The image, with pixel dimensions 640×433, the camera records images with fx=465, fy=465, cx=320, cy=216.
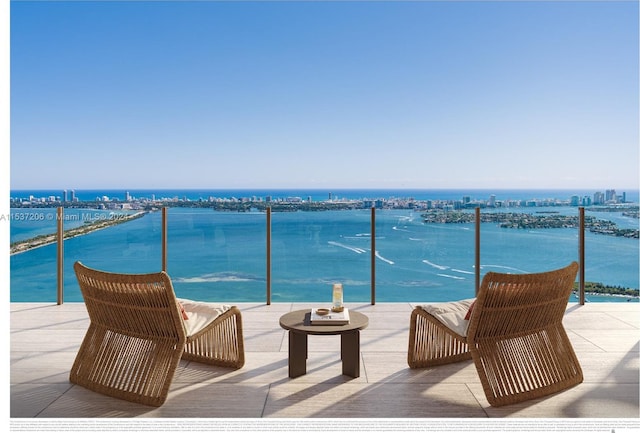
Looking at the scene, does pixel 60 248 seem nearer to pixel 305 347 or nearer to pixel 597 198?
pixel 305 347

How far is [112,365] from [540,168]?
12422mm

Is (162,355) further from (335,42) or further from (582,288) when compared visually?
(335,42)

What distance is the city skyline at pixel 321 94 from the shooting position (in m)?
7.33

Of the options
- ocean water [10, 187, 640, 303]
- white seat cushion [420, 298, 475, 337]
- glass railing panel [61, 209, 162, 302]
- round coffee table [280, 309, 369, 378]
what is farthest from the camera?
glass railing panel [61, 209, 162, 302]

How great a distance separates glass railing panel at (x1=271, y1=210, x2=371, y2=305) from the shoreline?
1.77 meters

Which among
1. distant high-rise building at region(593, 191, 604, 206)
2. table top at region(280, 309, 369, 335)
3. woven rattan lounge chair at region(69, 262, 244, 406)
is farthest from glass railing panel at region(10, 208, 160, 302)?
distant high-rise building at region(593, 191, 604, 206)

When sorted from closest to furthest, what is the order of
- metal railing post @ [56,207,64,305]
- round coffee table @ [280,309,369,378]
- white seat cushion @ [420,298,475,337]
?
1. white seat cushion @ [420,298,475,337]
2. round coffee table @ [280,309,369,378]
3. metal railing post @ [56,207,64,305]

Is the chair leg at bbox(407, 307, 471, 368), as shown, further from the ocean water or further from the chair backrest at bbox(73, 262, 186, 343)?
the ocean water

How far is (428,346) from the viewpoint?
3.25 m

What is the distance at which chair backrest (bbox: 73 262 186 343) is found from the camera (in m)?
2.56

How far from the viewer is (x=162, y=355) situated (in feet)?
8.76

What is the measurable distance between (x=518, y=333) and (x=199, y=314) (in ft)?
6.61

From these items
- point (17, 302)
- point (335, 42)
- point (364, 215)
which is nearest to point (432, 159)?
point (335, 42)

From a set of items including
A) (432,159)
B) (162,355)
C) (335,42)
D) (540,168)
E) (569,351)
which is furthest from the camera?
(432,159)
